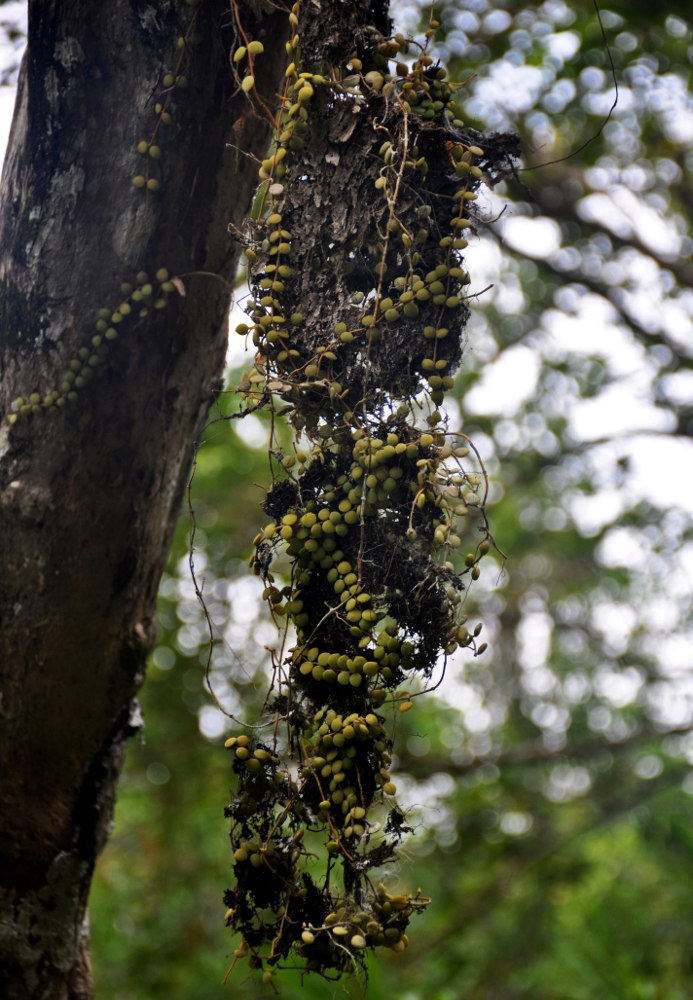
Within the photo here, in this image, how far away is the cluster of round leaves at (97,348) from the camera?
1.41m

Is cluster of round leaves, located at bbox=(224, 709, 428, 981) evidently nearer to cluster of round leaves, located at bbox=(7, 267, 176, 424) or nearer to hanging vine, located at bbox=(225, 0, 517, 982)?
hanging vine, located at bbox=(225, 0, 517, 982)

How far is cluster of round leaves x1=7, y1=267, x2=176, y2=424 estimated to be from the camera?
141 cm

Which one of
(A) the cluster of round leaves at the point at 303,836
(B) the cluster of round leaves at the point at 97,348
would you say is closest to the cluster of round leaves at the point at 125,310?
(B) the cluster of round leaves at the point at 97,348

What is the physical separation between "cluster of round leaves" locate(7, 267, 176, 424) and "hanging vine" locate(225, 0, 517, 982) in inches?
10.6

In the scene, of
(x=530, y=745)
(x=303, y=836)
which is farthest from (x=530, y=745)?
(x=303, y=836)

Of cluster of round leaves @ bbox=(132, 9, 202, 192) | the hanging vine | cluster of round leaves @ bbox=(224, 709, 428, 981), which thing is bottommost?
cluster of round leaves @ bbox=(224, 709, 428, 981)

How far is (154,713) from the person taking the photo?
4340 mm

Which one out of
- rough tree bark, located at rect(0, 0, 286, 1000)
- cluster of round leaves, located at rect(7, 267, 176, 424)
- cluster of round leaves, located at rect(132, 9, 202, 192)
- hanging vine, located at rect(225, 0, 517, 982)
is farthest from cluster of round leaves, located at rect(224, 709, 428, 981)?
cluster of round leaves, located at rect(132, 9, 202, 192)

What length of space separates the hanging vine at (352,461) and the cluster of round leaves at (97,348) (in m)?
0.27

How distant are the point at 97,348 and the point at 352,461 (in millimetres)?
585

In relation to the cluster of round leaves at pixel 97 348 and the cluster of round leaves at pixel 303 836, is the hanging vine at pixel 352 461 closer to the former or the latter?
the cluster of round leaves at pixel 303 836

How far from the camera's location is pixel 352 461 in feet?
3.80

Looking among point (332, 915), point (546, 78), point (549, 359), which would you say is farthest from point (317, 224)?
point (549, 359)

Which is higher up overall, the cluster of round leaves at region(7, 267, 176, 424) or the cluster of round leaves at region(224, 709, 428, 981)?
the cluster of round leaves at region(7, 267, 176, 424)
